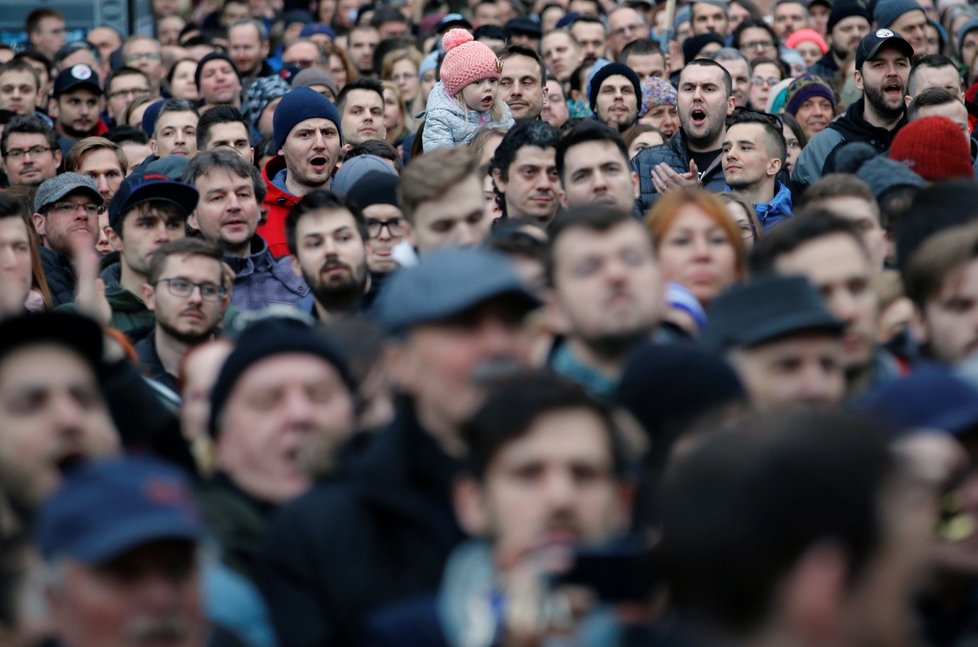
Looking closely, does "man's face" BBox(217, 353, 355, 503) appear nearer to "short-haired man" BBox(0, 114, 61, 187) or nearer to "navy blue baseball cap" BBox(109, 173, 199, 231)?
"navy blue baseball cap" BBox(109, 173, 199, 231)

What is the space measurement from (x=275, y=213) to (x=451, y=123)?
1.14 m

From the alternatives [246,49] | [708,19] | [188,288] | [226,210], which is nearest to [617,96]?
[226,210]

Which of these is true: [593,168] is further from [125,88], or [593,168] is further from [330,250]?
[125,88]

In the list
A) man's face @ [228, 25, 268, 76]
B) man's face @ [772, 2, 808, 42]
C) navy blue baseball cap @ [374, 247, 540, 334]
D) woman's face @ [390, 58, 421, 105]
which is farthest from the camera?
man's face @ [772, 2, 808, 42]

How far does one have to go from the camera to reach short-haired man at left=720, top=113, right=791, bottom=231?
9.91 meters

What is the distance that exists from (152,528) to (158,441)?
5.55 feet

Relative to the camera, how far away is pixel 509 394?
12.9 feet

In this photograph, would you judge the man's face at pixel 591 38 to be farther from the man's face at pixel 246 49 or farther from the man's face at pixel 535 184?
the man's face at pixel 535 184

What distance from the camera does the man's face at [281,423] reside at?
464 centimetres

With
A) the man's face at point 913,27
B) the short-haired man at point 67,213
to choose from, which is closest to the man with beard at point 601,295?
the short-haired man at point 67,213

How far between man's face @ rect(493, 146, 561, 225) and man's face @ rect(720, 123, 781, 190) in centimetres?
184

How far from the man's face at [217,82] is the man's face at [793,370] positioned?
31.1 ft

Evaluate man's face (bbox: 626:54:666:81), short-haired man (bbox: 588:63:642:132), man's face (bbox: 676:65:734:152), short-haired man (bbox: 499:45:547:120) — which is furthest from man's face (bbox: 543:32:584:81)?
man's face (bbox: 676:65:734:152)

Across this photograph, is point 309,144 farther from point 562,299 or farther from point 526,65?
point 562,299
